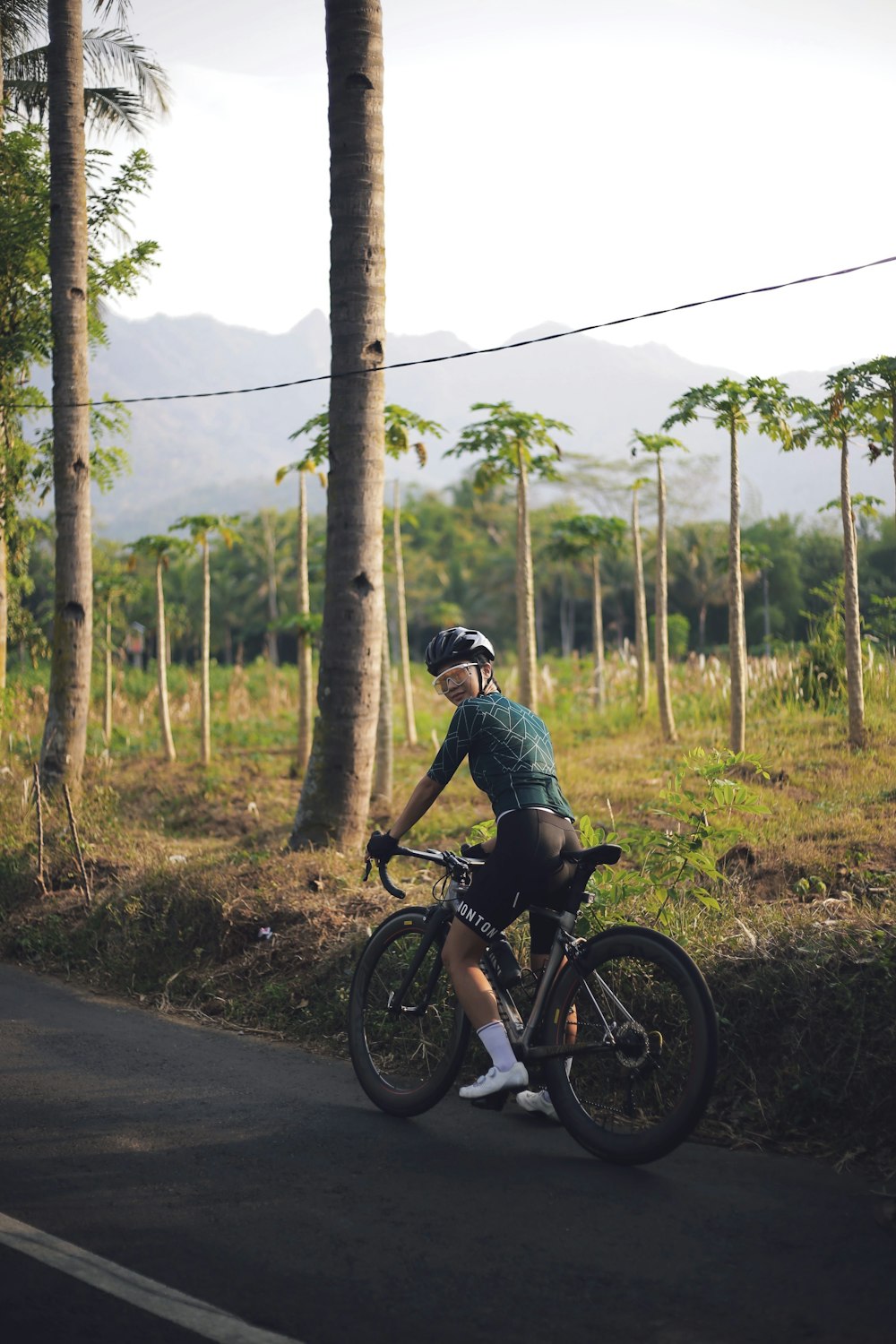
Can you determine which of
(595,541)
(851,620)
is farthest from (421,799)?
(595,541)

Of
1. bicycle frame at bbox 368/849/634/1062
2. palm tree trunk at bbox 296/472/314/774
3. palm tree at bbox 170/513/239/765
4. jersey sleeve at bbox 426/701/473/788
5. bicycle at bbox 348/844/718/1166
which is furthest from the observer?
palm tree at bbox 170/513/239/765

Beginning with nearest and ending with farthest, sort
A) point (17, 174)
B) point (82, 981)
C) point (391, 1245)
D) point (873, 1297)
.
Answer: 1. point (873, 1297)
2. point (391, 1245)
3. point (82, 981)
4. point (17, 174)

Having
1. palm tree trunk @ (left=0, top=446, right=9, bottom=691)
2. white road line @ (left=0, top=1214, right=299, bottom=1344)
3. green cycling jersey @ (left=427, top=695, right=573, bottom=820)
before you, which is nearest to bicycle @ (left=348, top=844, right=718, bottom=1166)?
green cycling jersey @ (left=427, top=695, right=573, bottom=820)

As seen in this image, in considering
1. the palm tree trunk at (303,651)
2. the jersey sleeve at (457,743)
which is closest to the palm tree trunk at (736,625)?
the palm tree trunk at (303,651)

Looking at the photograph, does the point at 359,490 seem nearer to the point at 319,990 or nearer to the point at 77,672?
the point at 319,990

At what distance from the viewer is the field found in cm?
524

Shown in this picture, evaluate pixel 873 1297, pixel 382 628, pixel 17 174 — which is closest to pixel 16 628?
pixel 17 174

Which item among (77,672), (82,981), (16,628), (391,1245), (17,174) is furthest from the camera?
(16,628)

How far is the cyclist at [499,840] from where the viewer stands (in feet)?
16.8

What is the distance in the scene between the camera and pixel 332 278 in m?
10.0

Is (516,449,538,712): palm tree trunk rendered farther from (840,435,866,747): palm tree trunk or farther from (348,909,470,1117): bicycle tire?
(348,909,470,1117): bicycle tire

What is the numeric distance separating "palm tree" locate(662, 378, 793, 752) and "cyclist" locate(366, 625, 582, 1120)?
27.3ft

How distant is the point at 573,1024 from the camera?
5109mm

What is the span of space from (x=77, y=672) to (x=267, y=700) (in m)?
11.7
